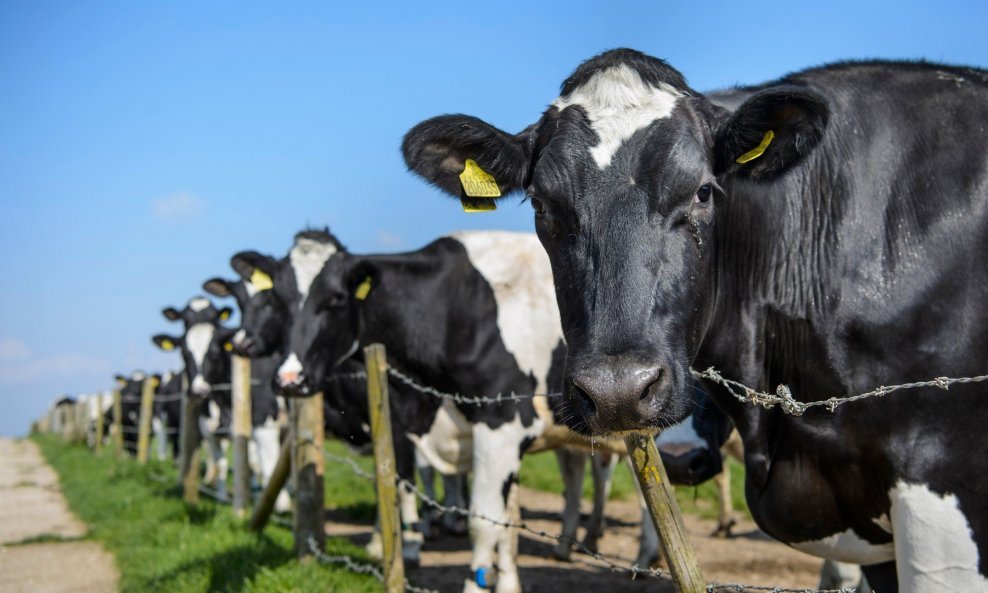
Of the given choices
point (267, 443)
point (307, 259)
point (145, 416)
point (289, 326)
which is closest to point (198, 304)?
point (145, 416)

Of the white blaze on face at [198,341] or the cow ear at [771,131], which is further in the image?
the white blaze on face at [198,341]

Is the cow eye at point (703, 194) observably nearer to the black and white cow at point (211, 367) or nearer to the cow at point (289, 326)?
the cow at point (289, 326)

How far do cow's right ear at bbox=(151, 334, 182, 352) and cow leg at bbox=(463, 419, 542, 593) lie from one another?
12169 millimetres

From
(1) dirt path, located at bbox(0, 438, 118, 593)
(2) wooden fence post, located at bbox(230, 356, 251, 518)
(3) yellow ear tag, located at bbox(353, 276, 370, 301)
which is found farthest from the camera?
(2) wooden fence post, located at bbox(230, 356, 251, 518)

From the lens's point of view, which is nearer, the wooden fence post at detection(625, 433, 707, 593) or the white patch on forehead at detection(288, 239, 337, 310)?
the wooden fence post at detection(625, 433, 707, 593)

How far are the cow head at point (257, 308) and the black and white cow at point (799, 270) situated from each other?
19.7ft

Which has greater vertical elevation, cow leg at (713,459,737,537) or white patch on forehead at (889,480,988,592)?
white patch on forehead at (889,480,988,592)

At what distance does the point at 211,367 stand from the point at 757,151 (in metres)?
11.4

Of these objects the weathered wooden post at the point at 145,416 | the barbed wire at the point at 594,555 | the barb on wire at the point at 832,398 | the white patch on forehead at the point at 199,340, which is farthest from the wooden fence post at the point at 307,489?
the weathered wooden post at the point at 145,416

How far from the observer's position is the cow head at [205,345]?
13078 millimetres

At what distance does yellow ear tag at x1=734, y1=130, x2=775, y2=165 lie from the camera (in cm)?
297

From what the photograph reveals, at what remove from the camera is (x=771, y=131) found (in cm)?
296

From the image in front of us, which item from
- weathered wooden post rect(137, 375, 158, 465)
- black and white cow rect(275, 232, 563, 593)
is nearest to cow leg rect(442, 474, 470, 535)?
black and white cow rect(275, 232, 563, 593)

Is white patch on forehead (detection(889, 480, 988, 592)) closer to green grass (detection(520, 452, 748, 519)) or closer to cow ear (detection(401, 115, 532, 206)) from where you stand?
cow ear (detection(401, 115, 532, 206))
